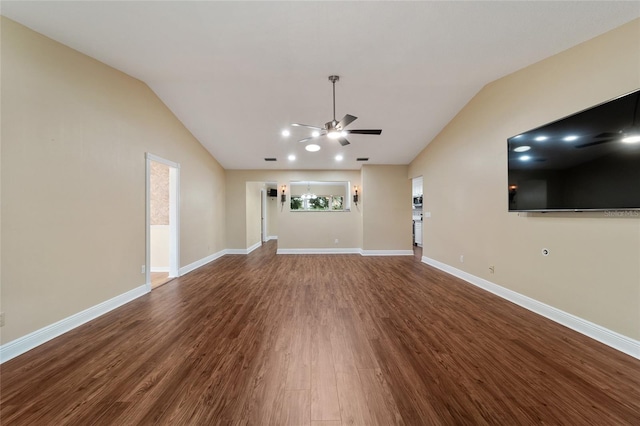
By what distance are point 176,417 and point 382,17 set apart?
359 cm

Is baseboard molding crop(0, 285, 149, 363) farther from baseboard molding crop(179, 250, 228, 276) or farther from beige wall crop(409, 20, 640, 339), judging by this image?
beige wall crop(409, 20, 640, 339)

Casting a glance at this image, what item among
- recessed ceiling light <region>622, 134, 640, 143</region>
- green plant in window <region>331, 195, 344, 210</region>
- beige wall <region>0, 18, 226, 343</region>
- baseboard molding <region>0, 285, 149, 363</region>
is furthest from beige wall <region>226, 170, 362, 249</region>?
recessed ceiling light <region>622, 134, 640, 143</region>

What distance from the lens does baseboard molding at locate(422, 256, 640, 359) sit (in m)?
2.11

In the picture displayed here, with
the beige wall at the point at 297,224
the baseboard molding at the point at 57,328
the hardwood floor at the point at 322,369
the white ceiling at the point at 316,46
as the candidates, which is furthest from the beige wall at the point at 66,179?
the beige wall at the point at 297,224

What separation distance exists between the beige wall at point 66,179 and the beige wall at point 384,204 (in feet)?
17.4

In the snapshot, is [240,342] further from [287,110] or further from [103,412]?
[287,110]

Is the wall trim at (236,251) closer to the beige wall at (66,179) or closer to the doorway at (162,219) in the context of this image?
the doorway at (162,219)

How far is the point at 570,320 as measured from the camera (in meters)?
2.56

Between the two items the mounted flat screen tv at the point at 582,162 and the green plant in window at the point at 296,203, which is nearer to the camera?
the mounted flat screen tv at the point at 582,162

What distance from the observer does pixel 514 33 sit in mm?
2430

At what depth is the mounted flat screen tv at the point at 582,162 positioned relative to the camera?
208cm

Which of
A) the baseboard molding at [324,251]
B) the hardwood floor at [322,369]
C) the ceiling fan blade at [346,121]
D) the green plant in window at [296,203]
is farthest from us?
the green plant in window at [296,203]

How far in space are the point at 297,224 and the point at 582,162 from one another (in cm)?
609

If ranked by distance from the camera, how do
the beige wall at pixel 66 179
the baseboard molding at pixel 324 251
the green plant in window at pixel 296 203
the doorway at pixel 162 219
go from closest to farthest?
the beige wall at pixel 66 179
the doorway at pixel 162 219
the baseboard molding at pixel 324 251
the green plant in window at pixel 296 203
